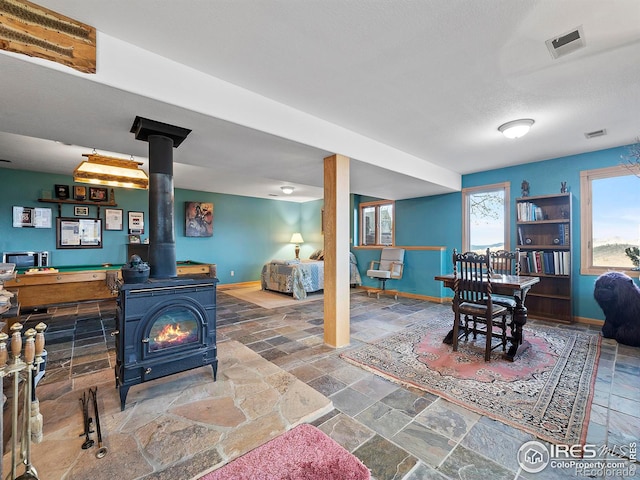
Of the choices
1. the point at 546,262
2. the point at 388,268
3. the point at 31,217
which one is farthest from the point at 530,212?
the point at 31,217

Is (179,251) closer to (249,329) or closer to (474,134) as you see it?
(249,329)

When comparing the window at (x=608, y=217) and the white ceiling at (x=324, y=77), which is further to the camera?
the window at (x=608, y=217)

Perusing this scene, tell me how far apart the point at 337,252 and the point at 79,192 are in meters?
5.53

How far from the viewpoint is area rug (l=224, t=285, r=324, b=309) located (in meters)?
5.39

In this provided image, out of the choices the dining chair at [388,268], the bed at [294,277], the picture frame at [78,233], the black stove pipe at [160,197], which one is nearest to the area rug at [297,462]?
the black stove pipe at [160,197]

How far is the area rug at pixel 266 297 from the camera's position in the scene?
17.7 ft

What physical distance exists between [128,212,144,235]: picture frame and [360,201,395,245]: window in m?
5.11

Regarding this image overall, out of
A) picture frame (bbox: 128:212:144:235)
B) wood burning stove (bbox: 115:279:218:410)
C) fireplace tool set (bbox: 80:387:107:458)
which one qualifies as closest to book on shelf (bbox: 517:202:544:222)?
wood burning stove (bbox: 115:279:218:410)

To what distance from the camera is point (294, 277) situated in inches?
232

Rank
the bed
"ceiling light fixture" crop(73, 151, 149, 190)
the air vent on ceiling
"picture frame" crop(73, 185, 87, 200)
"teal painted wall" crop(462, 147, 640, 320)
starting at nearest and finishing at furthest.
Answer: the air vent on ceiling < "ceiling light fixture" crop(73, 151, 149, 190) < "teal painted wall" crop(462, 147, 640, 320) < "picture frame" crop(73, 185, 87, 200) < the bed

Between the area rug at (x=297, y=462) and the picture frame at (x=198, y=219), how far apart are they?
6091mm

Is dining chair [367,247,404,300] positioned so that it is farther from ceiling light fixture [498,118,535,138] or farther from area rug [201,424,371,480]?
area rug [201,424,371,480]

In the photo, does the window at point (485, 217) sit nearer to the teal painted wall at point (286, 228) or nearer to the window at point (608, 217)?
the teal painted wall at point (286, 228)

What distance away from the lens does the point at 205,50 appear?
190 cm
